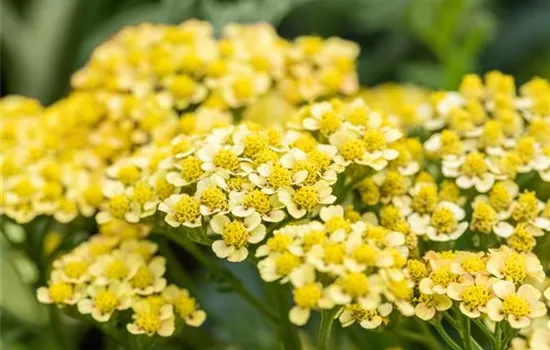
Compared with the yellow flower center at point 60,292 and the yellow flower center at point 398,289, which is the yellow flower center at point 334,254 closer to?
the yellow flower center at point 398,289

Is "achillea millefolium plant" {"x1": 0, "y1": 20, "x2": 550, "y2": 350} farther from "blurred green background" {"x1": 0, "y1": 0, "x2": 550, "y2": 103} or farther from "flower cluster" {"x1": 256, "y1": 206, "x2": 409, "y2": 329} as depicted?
"blurred green background" {"x1": 0, "y1": 0, "x2": 550, "y2": 103}

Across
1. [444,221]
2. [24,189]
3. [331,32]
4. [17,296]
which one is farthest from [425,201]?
[331,32]

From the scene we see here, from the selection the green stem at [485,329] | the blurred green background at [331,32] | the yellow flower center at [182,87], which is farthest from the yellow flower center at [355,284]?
the blurred green background at [331,32]

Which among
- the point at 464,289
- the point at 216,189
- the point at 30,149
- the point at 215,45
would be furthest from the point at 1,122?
the point at 464,289

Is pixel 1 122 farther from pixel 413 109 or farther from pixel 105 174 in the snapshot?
pixel 413 109

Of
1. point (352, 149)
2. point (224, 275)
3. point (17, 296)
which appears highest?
point (352, 149)

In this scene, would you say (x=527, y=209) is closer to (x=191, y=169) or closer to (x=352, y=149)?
(x=352, y=149)

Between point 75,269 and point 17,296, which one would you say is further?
point 17,296
